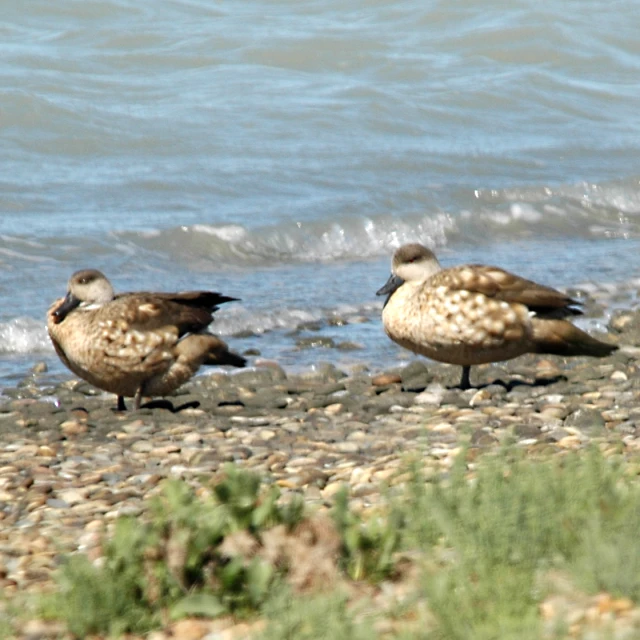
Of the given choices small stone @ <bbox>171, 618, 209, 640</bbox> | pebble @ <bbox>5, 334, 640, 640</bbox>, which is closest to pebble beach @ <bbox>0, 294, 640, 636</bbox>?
pebble @ <bbox>5, 334, 640, 640</bbox>

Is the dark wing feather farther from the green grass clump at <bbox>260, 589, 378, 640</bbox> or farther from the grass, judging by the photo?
the green grass clump at <bbox>260, 589, 378, 640</bbox>

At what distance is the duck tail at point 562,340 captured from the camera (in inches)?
299

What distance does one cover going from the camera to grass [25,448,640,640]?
3574 millimetres

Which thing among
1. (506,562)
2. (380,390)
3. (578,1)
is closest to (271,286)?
(380,390)

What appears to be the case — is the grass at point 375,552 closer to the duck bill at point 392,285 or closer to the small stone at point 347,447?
the small stone at point 347,447

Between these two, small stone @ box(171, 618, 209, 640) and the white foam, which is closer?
small stone @ box(171, 618, 209, 640)

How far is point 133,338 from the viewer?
726 centimetres

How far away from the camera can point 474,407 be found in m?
7.08

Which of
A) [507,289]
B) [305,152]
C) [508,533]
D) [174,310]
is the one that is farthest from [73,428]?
[305,152]

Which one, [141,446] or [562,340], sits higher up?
[562,340]

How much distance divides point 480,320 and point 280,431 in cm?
144

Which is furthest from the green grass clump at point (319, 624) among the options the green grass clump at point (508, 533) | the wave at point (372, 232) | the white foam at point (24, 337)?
the wave at point (372, 232)

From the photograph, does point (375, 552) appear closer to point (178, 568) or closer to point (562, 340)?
point (178, 568)

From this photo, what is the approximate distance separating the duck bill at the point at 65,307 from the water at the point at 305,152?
5.60 ft
